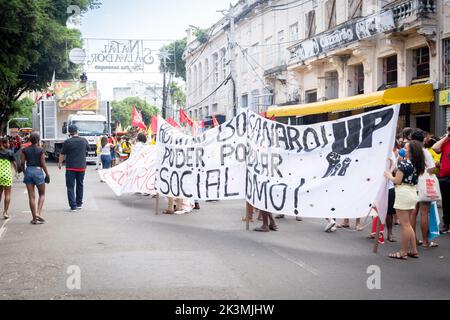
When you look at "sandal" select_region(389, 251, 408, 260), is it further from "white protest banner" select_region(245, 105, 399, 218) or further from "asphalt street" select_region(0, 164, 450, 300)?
"white protest banner" select_region(245, 105, 399, 218)

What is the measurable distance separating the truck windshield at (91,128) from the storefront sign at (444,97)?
2103 cm

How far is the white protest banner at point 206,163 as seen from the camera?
1023 centimetres

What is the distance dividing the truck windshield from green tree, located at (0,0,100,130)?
410cm

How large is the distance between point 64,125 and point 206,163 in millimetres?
23693

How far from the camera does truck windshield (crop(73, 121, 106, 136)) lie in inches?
1313

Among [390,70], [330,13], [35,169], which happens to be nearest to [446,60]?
[390,70]

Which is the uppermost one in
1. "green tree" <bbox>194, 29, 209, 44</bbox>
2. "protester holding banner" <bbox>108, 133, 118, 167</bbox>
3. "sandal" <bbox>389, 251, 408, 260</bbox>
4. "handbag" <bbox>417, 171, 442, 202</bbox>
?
"green tree" <bbox>194, 29, 209, 44</bbox>

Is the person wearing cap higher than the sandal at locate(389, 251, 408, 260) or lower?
higher

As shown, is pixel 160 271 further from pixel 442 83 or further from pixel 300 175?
pixel 442 83

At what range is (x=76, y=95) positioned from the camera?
114ft

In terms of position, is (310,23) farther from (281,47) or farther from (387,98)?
(387,98)

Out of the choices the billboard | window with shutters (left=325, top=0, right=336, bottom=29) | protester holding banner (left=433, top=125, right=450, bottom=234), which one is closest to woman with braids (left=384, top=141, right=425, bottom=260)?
protester holding banner (left=433, top=125, right=450, bottom=234)

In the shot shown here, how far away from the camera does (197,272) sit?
6.71 metres

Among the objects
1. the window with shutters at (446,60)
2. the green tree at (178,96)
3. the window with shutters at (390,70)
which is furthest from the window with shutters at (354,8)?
the green tree at (178,96)
